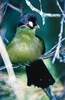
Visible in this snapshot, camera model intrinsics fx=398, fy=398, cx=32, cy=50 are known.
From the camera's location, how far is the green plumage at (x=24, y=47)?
2.34 metres

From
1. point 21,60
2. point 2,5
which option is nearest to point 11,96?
point 21,60

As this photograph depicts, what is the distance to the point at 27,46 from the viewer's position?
234 centimetres

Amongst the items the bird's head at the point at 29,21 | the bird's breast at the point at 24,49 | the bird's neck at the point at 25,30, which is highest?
the bird's head at the point at 29,21

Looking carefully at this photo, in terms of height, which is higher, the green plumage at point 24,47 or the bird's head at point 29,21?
the bird's head at point 29,21

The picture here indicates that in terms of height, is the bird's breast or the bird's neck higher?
the bird's neck

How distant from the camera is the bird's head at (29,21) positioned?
2.33 meters

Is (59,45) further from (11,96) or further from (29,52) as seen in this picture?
(11,96)

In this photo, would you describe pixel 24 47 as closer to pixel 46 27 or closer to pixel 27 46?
pixel 27 46

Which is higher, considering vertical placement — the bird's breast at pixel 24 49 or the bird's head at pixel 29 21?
the bird's head at pixel 29 21

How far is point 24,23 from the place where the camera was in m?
2.34

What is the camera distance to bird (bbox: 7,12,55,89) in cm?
234

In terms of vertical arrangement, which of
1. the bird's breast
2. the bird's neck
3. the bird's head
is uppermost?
the bird's head

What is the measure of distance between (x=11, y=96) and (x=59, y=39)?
454 mm

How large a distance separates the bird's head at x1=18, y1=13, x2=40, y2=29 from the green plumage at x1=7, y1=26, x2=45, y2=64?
0.02m
